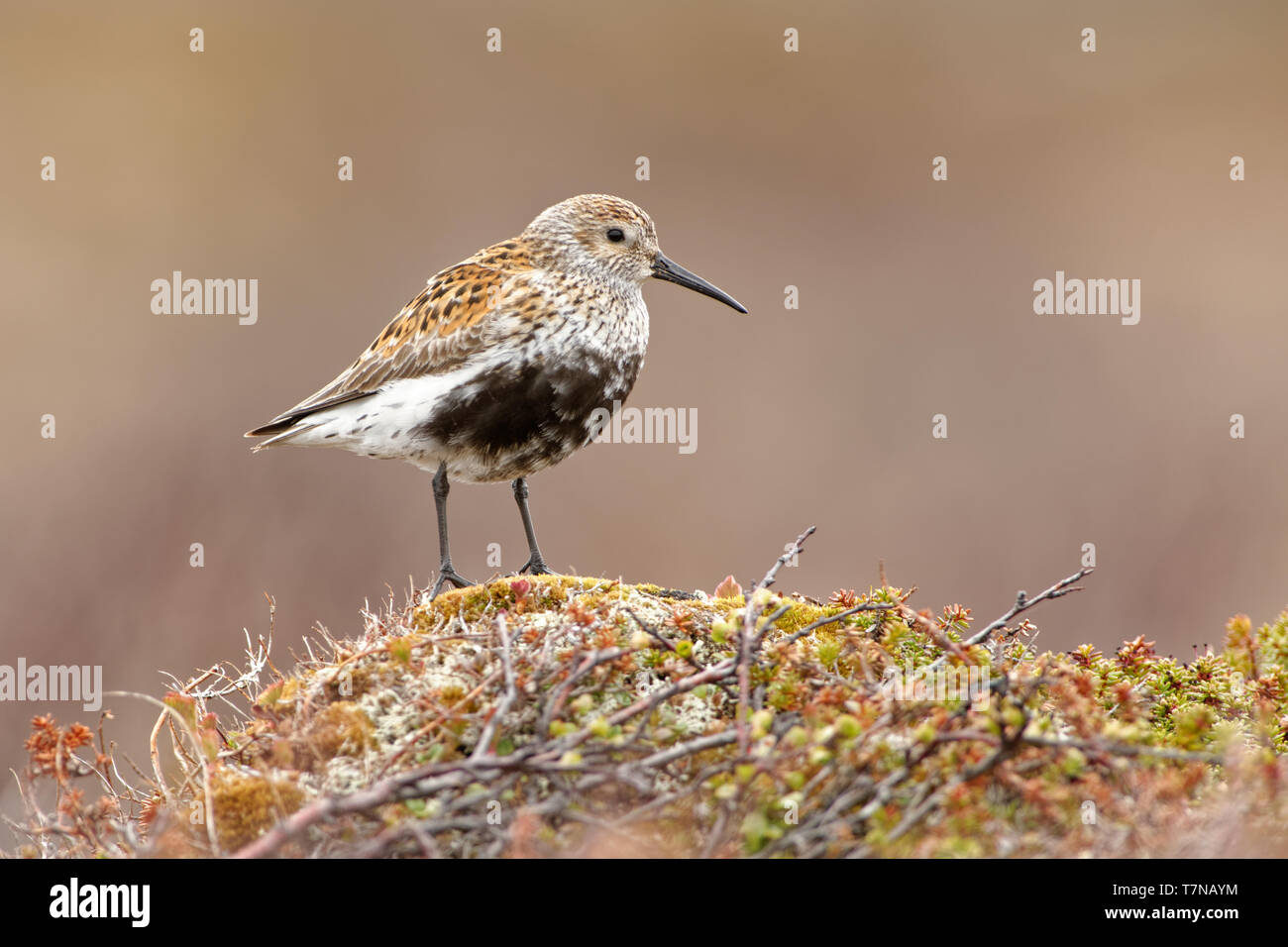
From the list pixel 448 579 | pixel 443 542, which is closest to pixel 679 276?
pixel 443 542

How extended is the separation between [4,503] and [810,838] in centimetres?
1223

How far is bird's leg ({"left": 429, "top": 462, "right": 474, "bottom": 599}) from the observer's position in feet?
20.1

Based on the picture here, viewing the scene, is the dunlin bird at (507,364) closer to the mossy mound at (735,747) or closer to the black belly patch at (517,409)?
the black belly patch at (517,409)

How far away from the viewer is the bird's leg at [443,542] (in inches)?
242

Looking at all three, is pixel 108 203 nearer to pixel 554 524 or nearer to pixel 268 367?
pixel 268 367
